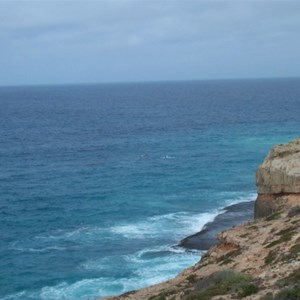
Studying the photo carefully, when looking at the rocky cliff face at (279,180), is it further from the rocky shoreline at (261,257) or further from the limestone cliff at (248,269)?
the limestone cliff at (248,269)

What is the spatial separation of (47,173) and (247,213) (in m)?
37.0

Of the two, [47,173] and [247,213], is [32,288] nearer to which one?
[247,213]

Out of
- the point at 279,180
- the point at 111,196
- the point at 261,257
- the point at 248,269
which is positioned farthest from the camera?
the point at 111,196

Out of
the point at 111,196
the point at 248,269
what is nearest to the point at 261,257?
the point at 248,269

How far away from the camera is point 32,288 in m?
50.2

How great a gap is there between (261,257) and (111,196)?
158 ft

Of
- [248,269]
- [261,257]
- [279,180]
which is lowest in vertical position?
[248,269]

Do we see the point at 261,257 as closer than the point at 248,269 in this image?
No

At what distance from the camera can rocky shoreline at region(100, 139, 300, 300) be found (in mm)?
24672

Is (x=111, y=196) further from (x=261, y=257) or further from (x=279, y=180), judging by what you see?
(x=261, y=257)

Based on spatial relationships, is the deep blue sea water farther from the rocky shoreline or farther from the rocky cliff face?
the rocky shoreline

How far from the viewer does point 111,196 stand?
7900 cm

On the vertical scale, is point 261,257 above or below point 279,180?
below

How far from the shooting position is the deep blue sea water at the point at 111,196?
174 feet
